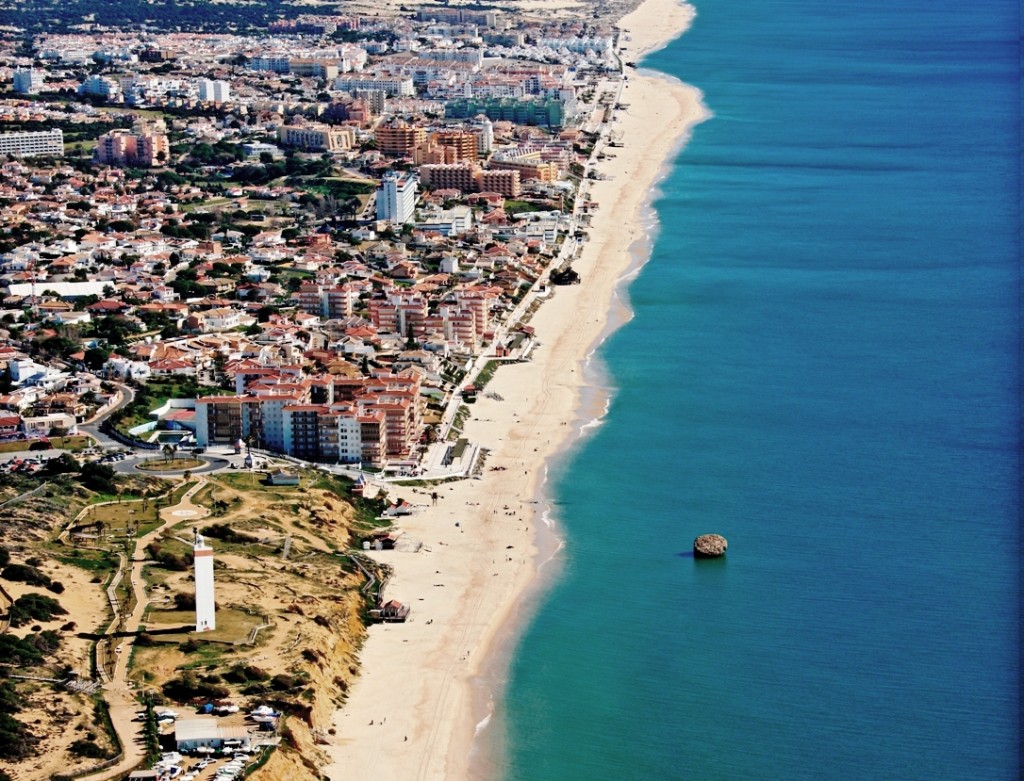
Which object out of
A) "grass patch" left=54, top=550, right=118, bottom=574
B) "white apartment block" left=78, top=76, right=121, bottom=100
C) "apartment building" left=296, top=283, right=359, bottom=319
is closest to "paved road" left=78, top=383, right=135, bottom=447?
"grass patch" left=54, top=550, right=118, bottom=574

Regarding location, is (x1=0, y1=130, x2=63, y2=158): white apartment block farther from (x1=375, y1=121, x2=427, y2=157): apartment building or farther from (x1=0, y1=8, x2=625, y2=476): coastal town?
(x1=375, y1=121, x2=427, y2=157): apartment building

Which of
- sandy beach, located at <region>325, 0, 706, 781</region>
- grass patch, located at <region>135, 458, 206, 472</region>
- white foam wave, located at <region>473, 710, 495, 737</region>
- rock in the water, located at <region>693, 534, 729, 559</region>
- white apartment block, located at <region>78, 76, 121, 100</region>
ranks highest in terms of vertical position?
white apartment block, located at <region>78, 76, 121, 100</region>

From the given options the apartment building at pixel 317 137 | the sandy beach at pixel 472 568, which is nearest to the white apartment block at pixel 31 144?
the apartment building at pixel 317 137

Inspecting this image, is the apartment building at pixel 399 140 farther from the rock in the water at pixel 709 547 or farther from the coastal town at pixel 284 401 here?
the rock in the water at pixel 709 547

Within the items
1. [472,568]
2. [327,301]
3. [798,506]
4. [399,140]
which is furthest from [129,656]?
[399,140]

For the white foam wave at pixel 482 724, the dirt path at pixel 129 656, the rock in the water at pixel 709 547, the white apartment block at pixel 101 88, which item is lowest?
the white foam wave at pixel 482 724

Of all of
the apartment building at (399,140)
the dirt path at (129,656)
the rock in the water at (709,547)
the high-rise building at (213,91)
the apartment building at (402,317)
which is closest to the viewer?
the dirt path at (129,656)

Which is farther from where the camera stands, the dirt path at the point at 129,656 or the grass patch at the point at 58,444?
the grass patch at the point at 58,444

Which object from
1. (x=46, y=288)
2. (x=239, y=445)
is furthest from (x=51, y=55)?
(x=239, y=445)
